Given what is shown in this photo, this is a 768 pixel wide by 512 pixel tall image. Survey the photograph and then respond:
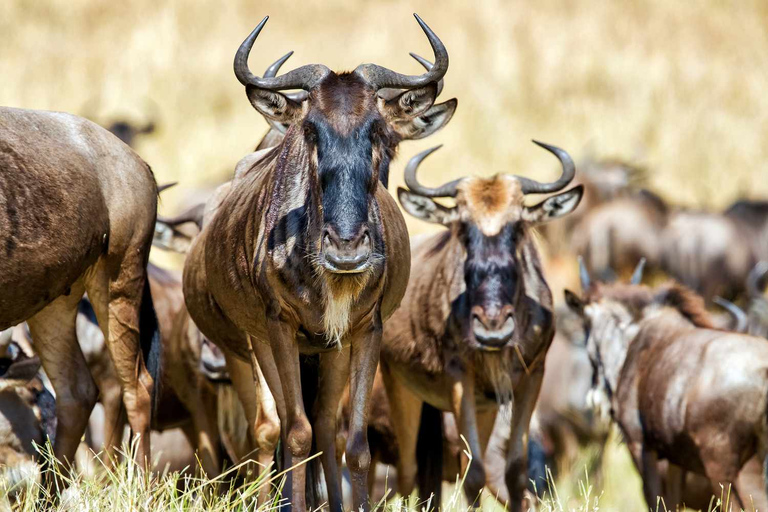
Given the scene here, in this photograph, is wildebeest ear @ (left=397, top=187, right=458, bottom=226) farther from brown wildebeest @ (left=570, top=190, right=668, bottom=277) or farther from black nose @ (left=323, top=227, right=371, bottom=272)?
brown wildebeest @ (left=570, top=190, right=668, bottom=277)

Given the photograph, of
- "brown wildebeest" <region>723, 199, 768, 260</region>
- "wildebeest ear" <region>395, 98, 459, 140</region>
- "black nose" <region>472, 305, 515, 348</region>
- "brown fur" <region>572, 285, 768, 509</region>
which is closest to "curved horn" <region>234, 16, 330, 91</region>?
"wildebeest ear" <region>395, 98, 459, 140</region>

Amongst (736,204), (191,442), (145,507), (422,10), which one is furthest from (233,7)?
(145,507)

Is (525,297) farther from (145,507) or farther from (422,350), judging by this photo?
(145,507)

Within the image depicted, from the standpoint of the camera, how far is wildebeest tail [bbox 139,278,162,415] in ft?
21.6

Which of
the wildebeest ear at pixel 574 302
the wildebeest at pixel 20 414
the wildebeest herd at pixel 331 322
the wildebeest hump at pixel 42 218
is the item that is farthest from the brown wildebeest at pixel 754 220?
the wildebeest hump at pixel 42 218

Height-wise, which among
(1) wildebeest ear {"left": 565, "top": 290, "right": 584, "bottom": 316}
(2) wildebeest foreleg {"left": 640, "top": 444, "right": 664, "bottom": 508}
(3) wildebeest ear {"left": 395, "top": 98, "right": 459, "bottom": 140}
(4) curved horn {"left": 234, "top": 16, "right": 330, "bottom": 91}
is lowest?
(2) wildebeest foreleg {"left": 640, "top": 444, "right": 664, "bottom": 508}

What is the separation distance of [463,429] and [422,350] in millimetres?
783

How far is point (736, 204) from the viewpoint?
21.3m

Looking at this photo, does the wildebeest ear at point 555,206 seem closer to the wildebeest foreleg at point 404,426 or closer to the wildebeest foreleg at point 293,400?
the wildebeest foreleg at point 404,426

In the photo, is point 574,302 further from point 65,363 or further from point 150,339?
point 65,363

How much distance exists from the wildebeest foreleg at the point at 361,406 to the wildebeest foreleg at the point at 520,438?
2329mm

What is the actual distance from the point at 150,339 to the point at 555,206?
308 centimetres

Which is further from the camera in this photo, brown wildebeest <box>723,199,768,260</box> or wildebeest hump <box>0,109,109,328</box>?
brown wildebeest <box>723,199,768,260</box>

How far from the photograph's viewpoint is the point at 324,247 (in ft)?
15.9
